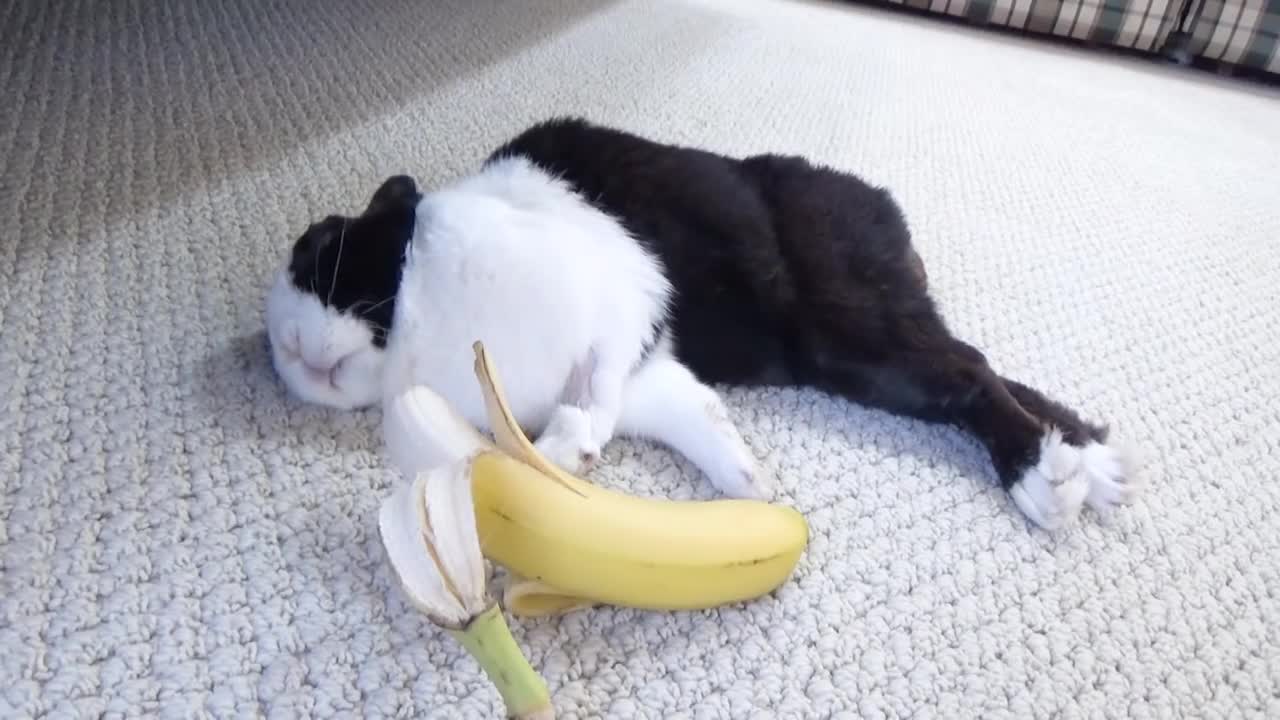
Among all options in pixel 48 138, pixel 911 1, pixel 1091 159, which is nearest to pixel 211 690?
pixel 48 138

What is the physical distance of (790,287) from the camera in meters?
0.92

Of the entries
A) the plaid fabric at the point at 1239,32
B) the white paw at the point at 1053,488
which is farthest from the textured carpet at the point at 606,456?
the plaid fabric at the point at 1239,32

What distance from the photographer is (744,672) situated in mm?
633

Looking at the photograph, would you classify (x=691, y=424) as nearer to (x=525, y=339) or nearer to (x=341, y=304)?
(x=525, y=339)

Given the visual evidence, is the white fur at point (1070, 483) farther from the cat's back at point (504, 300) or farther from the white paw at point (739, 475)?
the cat's back at point (504, 300)

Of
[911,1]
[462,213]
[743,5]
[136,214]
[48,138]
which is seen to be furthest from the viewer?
[911,1]

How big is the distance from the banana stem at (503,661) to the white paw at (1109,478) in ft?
1.81

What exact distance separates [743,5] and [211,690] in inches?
93.1

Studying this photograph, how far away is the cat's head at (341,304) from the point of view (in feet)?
2.54

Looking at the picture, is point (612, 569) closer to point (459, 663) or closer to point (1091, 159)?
point (459, 663)

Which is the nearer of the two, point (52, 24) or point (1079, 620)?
point (1079, 620)

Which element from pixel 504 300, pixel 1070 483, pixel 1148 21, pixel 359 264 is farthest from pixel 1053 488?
pixel 1148 21

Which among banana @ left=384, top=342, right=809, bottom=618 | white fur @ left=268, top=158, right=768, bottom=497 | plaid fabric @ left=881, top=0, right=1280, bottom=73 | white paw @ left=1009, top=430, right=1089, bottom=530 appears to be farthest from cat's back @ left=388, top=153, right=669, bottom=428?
plaid fabric @ left=881, top=0, right=1280, bottom=73

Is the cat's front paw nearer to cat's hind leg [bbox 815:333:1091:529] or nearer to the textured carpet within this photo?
the textured carpet
